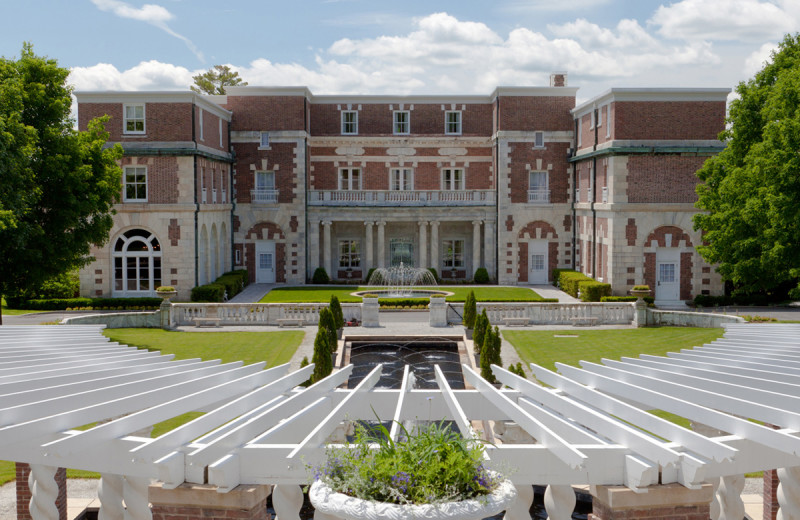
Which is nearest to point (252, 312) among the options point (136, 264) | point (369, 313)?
point (369, 313)

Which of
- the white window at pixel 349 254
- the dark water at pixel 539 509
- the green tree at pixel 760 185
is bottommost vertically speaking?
the dark water at pixel 539 509

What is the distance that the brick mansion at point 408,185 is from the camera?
39031 millimetres

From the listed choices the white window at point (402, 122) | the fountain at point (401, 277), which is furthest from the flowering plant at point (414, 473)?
the white window at point (402, 122)

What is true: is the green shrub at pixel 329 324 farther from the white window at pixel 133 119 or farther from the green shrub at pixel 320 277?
the green shrub at pixel 320 277

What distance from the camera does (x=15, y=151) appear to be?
2509 cm

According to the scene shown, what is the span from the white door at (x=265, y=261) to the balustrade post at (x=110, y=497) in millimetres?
40752

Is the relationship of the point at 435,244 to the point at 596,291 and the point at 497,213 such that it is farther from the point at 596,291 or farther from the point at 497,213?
the point at 596,291

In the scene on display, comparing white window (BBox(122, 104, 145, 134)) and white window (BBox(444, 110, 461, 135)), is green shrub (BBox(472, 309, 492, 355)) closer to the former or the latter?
white window (BBox(122, 104, 145, 134))

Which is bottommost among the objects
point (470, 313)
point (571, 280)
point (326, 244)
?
point (470, 313)

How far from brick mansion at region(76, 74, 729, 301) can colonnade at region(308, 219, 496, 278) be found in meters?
0.11

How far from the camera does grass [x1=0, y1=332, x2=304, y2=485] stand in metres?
25.6

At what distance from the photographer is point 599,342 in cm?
2822

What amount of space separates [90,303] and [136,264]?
3194mm

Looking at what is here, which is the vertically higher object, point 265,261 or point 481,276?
point 265,261
